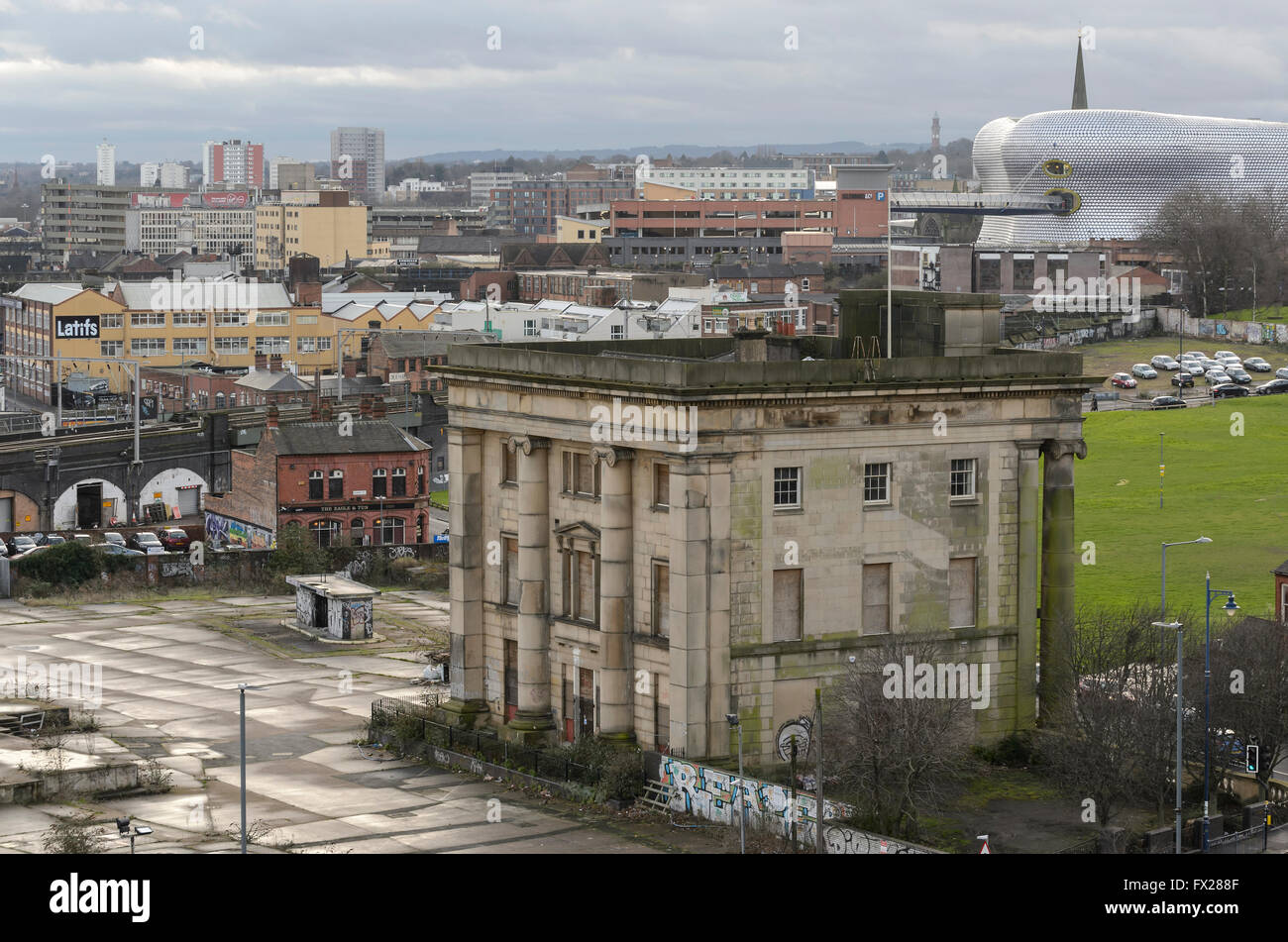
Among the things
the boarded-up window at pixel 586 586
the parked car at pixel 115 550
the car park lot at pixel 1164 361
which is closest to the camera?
the boarded-up window at pixel 586 586

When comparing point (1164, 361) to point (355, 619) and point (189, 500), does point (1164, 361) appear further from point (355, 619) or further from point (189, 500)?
point (355, 619)

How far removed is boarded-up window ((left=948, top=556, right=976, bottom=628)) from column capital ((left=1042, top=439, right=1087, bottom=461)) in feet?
13.0

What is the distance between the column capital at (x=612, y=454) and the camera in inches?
2269

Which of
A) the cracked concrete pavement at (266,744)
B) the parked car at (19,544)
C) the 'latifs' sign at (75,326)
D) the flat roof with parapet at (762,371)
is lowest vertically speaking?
the cracked concrete pavement at (266,744)

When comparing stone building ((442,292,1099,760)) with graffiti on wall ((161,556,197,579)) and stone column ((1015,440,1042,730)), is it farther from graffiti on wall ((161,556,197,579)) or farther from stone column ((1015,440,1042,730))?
graffiti on wall ((161,556,197,579))

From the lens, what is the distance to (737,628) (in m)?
56.8

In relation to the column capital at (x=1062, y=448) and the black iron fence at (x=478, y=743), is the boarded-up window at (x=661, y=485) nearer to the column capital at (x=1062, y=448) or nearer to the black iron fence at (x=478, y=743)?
the black iron fence at (x=478, y=743)

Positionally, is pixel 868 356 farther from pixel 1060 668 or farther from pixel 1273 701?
pixel 1273 701

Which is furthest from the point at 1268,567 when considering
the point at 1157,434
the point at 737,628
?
the point at 737,628

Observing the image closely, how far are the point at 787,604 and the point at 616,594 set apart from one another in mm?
4724

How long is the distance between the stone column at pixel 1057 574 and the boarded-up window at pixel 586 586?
13.2 m

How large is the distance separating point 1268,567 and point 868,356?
41.0 metres

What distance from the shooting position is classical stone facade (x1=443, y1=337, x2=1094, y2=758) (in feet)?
A: 185

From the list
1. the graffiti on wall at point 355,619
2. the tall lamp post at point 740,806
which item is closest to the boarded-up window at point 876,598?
the tall lamp post at point 740,806
